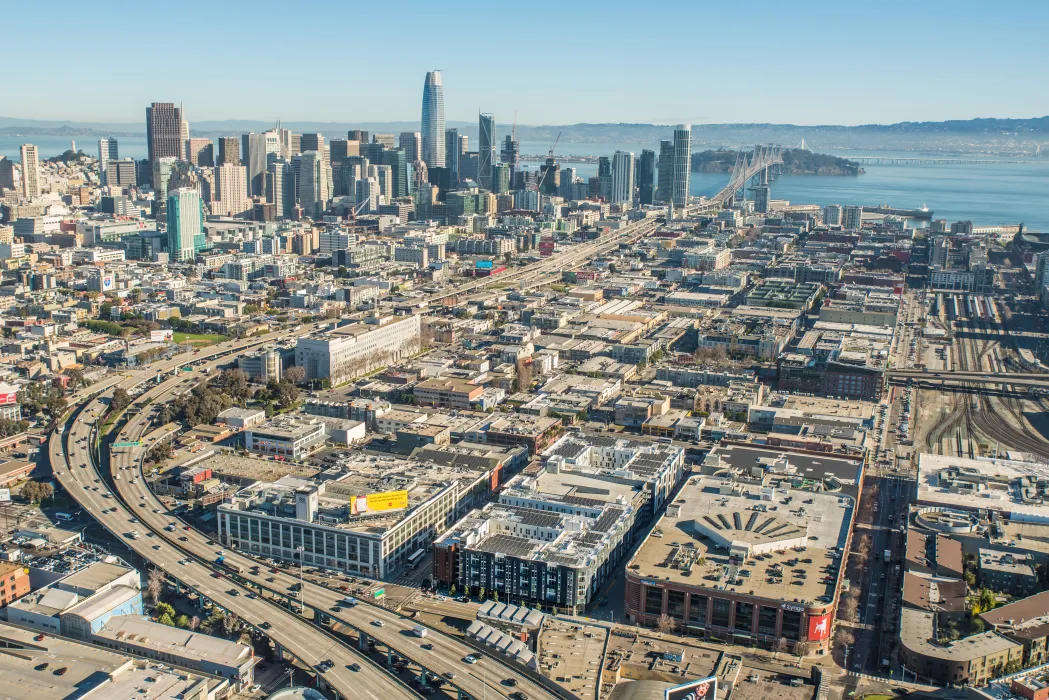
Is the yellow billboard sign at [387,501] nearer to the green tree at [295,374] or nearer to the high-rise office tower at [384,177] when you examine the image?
the green tree at [295,374]

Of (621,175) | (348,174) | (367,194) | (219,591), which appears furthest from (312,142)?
(219,591)

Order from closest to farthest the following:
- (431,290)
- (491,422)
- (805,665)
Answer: (805,665) → (491,422) → (431,290)

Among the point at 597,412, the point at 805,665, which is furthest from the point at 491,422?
the point at 805,665

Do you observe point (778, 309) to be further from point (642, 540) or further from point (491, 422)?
A: point (642, 540)

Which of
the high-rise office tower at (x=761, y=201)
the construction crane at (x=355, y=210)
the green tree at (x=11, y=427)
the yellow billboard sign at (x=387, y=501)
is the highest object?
the high-rise office tower at (x=761, y=201)

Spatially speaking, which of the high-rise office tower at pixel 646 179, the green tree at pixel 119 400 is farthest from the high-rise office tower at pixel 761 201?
the green tree at pixel 119 400

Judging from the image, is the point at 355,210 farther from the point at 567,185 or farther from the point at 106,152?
the point at 106,152
